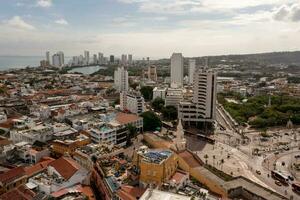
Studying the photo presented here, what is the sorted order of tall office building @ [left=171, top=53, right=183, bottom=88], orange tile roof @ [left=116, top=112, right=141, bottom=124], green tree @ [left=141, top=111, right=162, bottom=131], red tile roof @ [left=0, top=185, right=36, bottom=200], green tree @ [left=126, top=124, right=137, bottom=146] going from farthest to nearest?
tall office building @ [left=171, top=53, right=183, bottom=88]
green tree @ [left=141, top=111, right=162, bottom=131]
orange tile roof @ [left=116, top=112, right=141, bottom=124]
green tree @ [left=126, top=124, right=137, bottom=146]
red tile roof @ [left=0, top=185, right=36, bottom=200]

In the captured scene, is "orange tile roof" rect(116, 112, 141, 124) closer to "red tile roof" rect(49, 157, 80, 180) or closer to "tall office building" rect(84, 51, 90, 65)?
"red tile roof" rect(49, 157, 80, 180)

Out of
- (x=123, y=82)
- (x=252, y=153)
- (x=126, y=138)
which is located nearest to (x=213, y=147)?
(x=252, y=153)

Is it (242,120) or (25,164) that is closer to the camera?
(25,164)

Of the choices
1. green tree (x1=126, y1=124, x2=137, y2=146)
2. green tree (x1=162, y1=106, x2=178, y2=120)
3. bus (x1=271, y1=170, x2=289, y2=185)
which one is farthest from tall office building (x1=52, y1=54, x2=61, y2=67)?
bus (x1=271, y1=170, x2=289, y2=185)

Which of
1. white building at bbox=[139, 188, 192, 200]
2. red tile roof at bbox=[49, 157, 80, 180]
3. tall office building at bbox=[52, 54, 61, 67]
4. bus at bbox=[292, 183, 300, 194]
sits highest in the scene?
tall office building at bbox=[52, 54, 61, 67]

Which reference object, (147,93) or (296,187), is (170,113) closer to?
(147,93)

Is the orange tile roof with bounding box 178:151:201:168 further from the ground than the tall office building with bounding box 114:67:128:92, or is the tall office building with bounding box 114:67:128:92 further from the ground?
the tall office building with bounding box 114:67:128:92

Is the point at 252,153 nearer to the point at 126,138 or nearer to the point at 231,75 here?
the point at 126,138

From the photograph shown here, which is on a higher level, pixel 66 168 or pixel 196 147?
pixel 66 168
